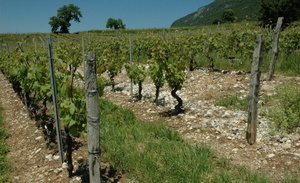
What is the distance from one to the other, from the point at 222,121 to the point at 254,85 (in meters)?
1.43

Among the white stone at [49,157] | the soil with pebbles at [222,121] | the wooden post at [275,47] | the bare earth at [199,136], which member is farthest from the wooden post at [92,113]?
the wooden post at [275,47]

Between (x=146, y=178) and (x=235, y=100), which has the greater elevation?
(x=235, y=100)

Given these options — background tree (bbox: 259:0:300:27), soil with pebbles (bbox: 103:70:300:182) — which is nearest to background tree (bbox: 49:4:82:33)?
background tree (bbox: 259:0:300:27)

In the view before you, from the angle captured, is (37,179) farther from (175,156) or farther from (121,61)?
(121,61)

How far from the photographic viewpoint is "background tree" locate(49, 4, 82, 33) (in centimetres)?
5859

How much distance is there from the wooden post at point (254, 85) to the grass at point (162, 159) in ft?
2.92

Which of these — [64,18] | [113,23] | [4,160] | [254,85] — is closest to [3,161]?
[4,160]

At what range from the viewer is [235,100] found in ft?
20.2

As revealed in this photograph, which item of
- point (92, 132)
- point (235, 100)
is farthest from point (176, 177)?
point (235, 100)

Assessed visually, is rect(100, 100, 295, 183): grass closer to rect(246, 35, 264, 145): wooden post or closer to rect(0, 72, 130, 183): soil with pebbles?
rect(0, 72, 130, 183): soil with pebbles

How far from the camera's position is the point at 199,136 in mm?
4574

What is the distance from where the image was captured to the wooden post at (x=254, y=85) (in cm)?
385

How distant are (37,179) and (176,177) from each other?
6.66 feet

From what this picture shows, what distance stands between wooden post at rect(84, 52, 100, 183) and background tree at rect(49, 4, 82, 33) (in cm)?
6304
